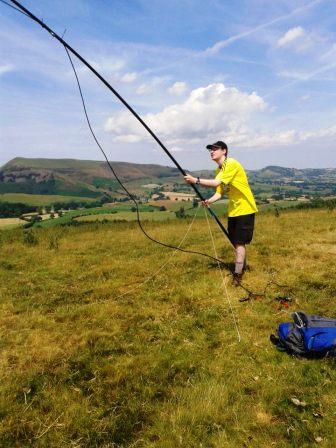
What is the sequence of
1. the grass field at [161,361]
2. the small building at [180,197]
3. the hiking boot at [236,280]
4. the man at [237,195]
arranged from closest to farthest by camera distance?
the grass field at [161,361]
the man at [237,195]
the hiking boot at [236,280]
the small building at [180,197]

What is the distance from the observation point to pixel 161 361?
19.0 feet

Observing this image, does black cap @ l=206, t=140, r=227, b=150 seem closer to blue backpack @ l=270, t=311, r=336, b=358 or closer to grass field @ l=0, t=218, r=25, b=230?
blue backpack @ l=270, t=311, r=336, b=358

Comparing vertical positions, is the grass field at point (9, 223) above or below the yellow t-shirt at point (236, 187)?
below

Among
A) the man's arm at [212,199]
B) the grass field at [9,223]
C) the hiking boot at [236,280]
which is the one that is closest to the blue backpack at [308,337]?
the hiking boot at [236,280]

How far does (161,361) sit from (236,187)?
4852 mm

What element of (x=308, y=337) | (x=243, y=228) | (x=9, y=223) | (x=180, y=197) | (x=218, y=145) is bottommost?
(x=9, y=223)

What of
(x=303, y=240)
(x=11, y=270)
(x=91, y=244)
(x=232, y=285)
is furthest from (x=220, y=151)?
(x=91, y=244)

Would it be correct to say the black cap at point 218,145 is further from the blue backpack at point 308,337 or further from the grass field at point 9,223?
the grass field at point 9,223

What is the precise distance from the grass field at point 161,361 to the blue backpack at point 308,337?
0.17 metres

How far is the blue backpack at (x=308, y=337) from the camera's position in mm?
5520

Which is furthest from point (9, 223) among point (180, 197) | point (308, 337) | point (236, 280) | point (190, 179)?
point (180, 197)

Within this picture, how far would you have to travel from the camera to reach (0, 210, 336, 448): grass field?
421 cm

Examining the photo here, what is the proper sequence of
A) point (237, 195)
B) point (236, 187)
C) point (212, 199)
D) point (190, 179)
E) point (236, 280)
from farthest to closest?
point (236, 280) → point (237, 195) → point (236, 187) → point (212, 199) → point (190, 179)

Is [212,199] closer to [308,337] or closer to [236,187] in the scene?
[236,187]
